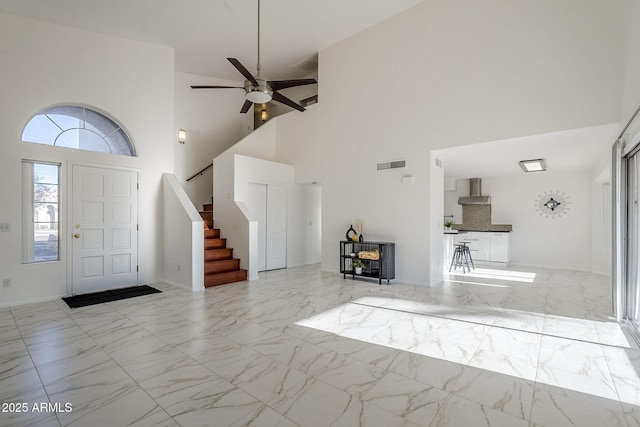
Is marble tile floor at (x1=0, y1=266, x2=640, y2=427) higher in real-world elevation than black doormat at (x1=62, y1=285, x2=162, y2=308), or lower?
higher

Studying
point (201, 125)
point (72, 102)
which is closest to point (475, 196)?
point (201, 125)

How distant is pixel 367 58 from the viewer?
21.4 feet

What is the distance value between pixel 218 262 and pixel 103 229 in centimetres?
204

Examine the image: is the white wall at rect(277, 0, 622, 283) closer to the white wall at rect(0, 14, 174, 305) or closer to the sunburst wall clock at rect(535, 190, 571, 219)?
the white wall at rect(0, 14, 174, 305)

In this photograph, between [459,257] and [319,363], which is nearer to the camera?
[319,363]

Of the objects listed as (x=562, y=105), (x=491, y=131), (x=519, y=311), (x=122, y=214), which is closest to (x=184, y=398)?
(x=519, y=311)

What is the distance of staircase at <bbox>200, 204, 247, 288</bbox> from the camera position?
5.94 m

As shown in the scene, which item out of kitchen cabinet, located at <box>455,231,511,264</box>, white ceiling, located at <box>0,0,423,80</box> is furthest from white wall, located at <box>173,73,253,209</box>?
kitchen cabinet, located at <box>455,231,511,264</box>

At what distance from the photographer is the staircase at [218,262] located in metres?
5.94

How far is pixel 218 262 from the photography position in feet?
20.4

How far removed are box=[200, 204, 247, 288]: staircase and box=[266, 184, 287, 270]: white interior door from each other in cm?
107

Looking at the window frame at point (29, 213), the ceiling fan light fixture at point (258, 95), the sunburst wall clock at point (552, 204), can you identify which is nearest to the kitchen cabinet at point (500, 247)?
the sunburst wall clock at point (552, 204)

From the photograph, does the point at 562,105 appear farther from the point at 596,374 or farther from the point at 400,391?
the point at 400,391

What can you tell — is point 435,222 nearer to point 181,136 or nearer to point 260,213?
point 260,213
